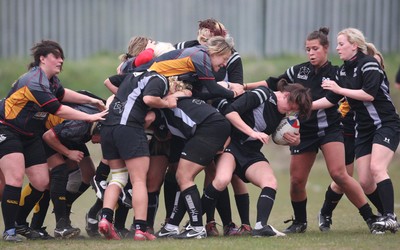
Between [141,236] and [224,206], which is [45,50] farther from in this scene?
[224,206]

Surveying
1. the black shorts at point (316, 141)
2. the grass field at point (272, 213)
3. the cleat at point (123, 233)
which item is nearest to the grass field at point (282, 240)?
the grass field at point (272, 213)

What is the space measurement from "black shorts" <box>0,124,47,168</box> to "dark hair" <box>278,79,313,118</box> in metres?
2.52

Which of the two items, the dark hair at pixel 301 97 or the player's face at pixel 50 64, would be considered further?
the player's face at pixel 50 64

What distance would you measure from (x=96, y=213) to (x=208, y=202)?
141 centimetres

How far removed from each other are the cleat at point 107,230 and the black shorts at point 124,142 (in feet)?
2.08

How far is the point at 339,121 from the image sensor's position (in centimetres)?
951

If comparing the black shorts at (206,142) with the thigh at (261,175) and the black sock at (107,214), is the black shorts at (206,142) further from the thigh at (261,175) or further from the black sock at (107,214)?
the black sock at (107,214)

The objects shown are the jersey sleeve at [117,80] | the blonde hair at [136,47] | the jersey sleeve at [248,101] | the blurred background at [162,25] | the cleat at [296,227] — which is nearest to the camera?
the jersey sleeve at [248,101]

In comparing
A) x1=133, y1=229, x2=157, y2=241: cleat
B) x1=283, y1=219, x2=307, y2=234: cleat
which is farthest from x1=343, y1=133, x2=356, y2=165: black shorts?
x1=133, y1=229, x2=157, y2=241: cleat

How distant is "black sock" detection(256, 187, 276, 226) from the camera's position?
8.58 metres

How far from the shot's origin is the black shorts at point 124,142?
8586 millimetres

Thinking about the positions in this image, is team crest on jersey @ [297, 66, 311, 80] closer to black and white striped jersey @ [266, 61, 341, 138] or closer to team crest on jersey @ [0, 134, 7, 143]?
black and white striped jersey @ [266, 61, 341, 138]

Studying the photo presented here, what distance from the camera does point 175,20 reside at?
1922cm

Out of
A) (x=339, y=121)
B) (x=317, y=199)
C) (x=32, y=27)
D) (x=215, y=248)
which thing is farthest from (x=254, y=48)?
(x=215, y=248)
